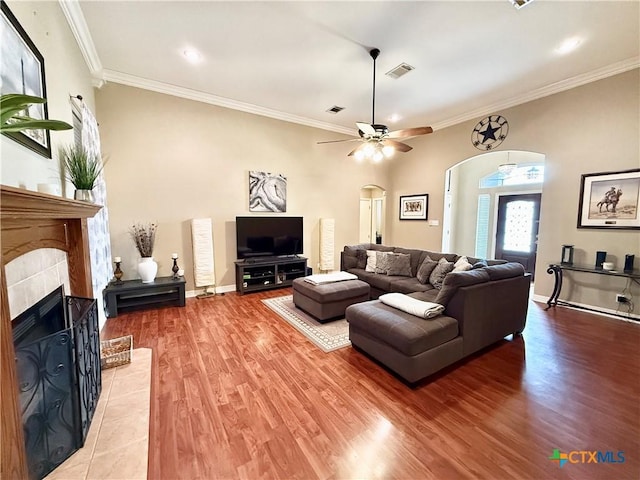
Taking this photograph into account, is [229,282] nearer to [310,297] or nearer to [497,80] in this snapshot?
[310,297]

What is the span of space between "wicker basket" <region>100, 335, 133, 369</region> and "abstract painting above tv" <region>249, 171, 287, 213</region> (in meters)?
2.88

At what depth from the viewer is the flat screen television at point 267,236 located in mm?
4676

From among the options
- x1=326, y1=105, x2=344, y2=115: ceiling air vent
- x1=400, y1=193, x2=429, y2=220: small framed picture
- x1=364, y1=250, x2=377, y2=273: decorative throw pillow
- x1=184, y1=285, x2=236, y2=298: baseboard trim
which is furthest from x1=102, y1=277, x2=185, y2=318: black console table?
x1=400, y1=193, x2=429, y2=220: small framed picture

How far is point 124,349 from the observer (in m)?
2.48

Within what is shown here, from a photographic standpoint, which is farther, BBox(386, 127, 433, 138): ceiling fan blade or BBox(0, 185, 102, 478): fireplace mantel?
BBox(386, 127, 433, 138): ceiling fan blade

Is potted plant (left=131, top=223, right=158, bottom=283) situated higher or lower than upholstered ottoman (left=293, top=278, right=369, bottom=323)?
higher

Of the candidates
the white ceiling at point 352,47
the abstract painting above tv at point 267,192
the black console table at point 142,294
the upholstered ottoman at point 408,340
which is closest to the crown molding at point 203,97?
the white ceiling at point 352,47

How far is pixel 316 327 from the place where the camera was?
3219mm

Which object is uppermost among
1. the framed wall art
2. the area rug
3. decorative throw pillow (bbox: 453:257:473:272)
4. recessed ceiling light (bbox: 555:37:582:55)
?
recessed ceiling light (bbox: 555:37:582:55)

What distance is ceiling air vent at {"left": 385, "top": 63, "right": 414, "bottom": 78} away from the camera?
3.43m

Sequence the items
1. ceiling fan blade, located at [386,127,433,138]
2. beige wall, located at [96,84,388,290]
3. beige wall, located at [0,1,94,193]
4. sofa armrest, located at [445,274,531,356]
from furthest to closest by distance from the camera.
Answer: beige wall, located at [96,84,388,290] → ceiling fan blade, located at [386,127,433,138] → sofa armrest, located at [445,274,531,356] → beige wall, located at [0,1,94,193]

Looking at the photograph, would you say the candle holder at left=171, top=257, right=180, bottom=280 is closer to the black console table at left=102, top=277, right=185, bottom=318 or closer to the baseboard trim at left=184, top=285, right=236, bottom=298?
the black console table at left=102, top=277, right=185, bottom=318

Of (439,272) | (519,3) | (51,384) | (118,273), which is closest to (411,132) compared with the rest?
(519,3)

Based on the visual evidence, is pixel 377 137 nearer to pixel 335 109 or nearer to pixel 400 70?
pixel 400 70
